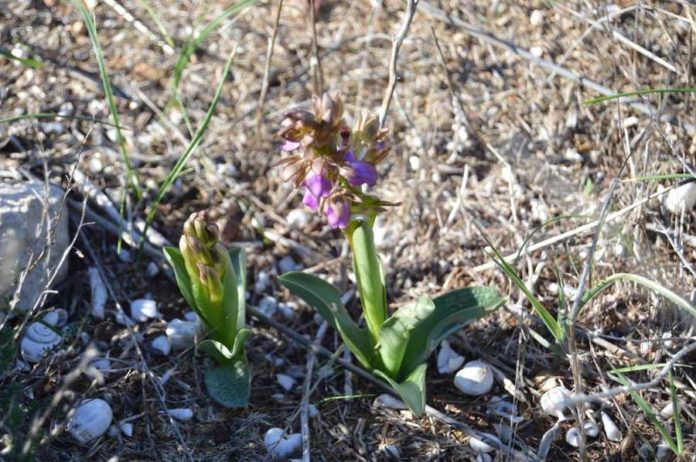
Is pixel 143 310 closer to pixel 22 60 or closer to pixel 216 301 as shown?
pixel 216 301

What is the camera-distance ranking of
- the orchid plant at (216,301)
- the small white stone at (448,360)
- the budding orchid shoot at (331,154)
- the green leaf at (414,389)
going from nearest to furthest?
the budding orchid shoot at (331,154) < the green leaf at (414,389) < the orchid plant at (216,301) < the small white stone at (448,360)

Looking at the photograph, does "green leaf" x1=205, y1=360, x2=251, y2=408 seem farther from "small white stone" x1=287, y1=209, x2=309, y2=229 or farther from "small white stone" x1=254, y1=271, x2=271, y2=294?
"small white stone" x1=287, y1=209, x2=309, y2=229

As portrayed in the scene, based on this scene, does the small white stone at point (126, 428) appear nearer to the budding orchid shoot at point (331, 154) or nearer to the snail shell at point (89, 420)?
the snail shell at point (89, 420)

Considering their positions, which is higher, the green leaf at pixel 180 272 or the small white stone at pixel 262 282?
the green leaf at pixel 180 272

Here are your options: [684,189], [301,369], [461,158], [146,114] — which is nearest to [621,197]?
[684,189]

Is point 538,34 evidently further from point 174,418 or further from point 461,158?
point 174,418

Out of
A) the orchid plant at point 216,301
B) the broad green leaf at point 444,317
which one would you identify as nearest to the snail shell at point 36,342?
the orchid plant at point 216,301
